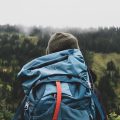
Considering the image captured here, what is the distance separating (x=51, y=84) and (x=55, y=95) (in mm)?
123

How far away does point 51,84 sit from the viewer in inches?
145

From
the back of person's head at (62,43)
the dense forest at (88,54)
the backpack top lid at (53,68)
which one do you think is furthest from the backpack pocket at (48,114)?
the dense forest at (88,54)

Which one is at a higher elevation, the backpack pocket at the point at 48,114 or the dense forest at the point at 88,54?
the backpack pocket at the point at 48,114

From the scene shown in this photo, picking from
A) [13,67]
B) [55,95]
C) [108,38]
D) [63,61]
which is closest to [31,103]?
[55,95]

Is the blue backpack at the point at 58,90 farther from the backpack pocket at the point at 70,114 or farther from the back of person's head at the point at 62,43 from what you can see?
the back of person's head at the point at 62,43

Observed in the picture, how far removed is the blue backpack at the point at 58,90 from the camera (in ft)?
11.7

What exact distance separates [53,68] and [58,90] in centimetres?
25

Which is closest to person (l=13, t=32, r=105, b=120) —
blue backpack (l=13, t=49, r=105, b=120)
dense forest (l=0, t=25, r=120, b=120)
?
blue backpack (l=13, t=49, r=105, b=120)

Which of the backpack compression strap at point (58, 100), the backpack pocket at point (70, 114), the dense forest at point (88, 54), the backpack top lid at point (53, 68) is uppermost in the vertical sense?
the backpack top lid at point (53, 68)

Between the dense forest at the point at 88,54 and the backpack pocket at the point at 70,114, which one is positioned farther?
the dense forest at the point at 88,54

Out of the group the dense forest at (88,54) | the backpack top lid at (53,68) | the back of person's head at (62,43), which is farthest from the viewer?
the dense forest at (88,54)

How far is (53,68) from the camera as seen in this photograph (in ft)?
12.4

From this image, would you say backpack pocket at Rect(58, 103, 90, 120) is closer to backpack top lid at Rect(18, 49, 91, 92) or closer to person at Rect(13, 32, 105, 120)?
person at Rect(13, 32, 105, 120)

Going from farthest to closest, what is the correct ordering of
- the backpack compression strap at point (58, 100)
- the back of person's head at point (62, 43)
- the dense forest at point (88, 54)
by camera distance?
the dense forest at point (88, 54), the back of person's head at point (62, 43), the backpack compression strap at point (58, 100)
